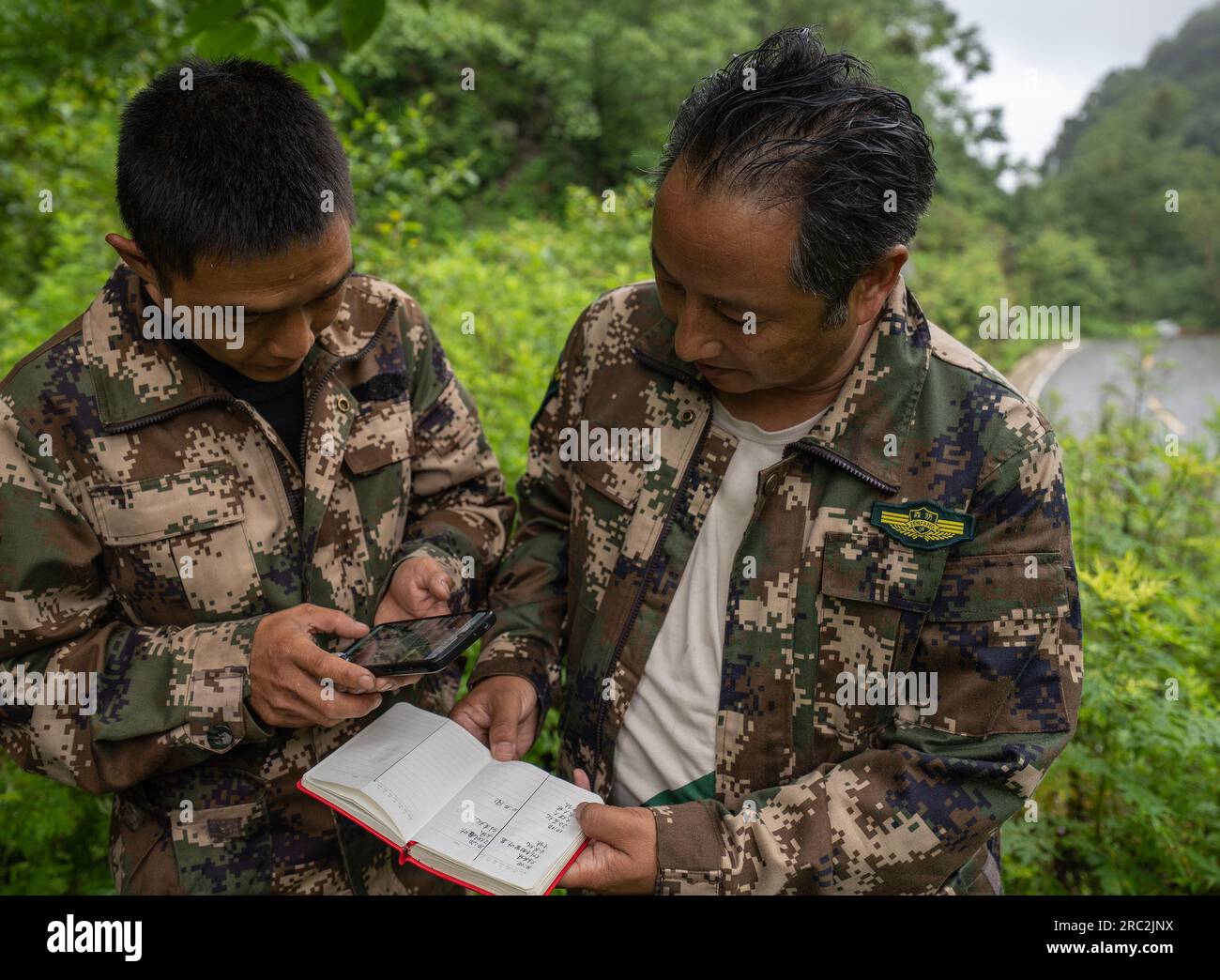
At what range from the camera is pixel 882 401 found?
1.73 metres

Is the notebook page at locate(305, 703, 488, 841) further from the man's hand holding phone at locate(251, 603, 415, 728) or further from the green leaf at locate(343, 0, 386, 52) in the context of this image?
the green leaf at locate(343, 0, 386, 52)

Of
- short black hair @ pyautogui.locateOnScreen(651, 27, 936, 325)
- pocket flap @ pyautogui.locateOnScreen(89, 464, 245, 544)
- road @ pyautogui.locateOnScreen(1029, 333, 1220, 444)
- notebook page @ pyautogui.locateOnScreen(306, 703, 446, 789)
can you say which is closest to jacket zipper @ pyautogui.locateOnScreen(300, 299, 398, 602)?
pocket flap @ pyautogui.locateOnScreen(89, 464, 245, 544)

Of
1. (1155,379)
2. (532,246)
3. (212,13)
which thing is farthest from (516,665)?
(1155,379)

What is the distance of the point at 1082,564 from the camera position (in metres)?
3.33

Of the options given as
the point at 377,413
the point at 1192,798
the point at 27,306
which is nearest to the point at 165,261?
the point at 377,413

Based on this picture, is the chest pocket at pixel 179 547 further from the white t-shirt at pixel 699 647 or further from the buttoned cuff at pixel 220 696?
the white t-shirt at pixel 699 647

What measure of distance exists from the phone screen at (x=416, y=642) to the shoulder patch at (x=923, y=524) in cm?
81

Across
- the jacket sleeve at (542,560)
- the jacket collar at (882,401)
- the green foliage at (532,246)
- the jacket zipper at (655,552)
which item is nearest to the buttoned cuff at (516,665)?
the jacket sleeve at (542,560)

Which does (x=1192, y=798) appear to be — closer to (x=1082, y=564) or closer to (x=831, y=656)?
(x=1082, y=564)

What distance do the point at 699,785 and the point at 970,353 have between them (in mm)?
1061

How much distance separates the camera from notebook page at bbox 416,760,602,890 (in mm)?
1554

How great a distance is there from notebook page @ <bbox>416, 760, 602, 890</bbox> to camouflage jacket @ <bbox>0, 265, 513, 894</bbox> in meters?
0.43

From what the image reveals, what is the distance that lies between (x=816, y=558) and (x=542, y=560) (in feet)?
2.38

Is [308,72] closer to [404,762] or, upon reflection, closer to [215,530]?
[215,530]
